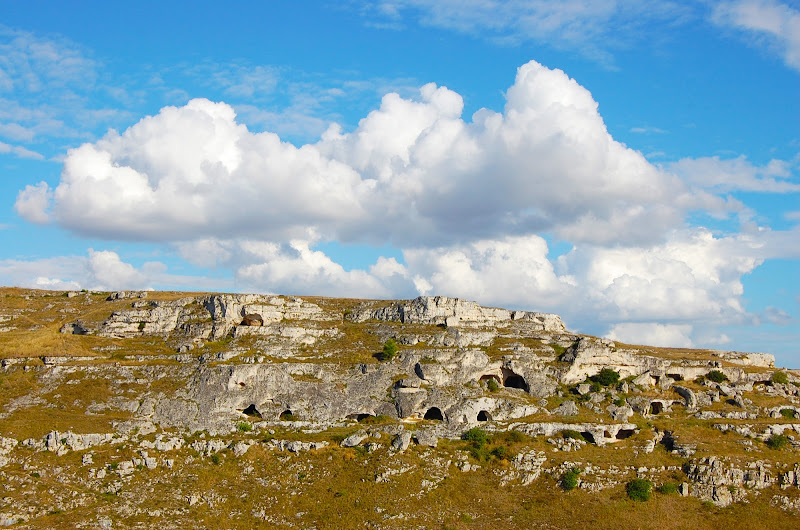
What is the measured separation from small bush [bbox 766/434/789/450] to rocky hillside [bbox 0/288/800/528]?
0.66 ft

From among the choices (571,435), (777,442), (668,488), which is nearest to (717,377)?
(777,442)

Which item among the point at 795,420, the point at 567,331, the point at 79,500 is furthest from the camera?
the point at 567,331

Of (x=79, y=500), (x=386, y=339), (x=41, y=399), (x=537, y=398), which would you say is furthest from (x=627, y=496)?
A: (x=41, y=399)

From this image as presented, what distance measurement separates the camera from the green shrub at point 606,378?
83.2m

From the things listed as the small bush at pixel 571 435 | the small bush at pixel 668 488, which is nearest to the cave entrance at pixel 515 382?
the small bush at pixel 571 435

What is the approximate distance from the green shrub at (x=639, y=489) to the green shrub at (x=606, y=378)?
20.5 m

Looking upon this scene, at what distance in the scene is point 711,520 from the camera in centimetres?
5950

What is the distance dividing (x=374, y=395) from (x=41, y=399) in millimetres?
34920

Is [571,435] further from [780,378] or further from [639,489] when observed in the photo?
[780,378]

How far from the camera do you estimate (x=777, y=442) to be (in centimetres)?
6944

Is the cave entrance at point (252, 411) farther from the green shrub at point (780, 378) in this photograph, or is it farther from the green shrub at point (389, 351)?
the green shrub at point (780, 378)

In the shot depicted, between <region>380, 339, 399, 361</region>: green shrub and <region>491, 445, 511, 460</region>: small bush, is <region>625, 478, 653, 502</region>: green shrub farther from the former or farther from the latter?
<region>380, 339, 399, 361</region>: green shrub

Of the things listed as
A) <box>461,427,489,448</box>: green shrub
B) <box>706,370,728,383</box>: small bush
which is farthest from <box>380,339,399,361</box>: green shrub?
<box>706,370,728,383</box>: small bush

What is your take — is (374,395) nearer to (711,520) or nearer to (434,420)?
(434,420)
